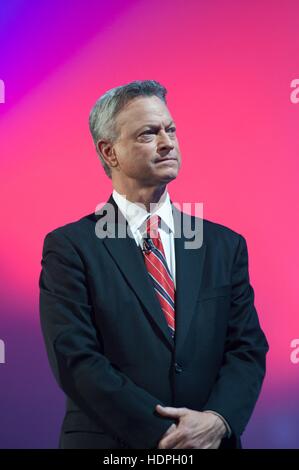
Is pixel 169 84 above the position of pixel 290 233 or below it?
above

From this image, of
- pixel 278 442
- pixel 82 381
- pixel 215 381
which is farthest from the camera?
pixel 278 442

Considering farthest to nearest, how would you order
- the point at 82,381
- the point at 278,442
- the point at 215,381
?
the point at 278,442 → the point at 215,381 → the point at 82,381

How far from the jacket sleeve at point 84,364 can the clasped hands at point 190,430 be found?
0.9 inches

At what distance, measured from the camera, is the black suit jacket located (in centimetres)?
216

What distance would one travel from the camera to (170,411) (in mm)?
2145

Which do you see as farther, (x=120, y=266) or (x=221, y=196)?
(x=221, y=196)

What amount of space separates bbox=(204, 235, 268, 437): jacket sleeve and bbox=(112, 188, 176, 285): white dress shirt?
0.23 metres

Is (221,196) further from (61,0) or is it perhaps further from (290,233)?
(61,0)

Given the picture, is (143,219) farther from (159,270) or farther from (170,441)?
(170,441)

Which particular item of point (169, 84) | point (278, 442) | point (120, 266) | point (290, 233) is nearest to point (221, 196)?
point (290, 233)

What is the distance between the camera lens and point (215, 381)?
2.33 m

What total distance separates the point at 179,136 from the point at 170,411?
1208mm

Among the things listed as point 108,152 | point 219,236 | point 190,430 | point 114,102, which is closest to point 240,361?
point 190,430

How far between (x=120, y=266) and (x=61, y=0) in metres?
1.27
